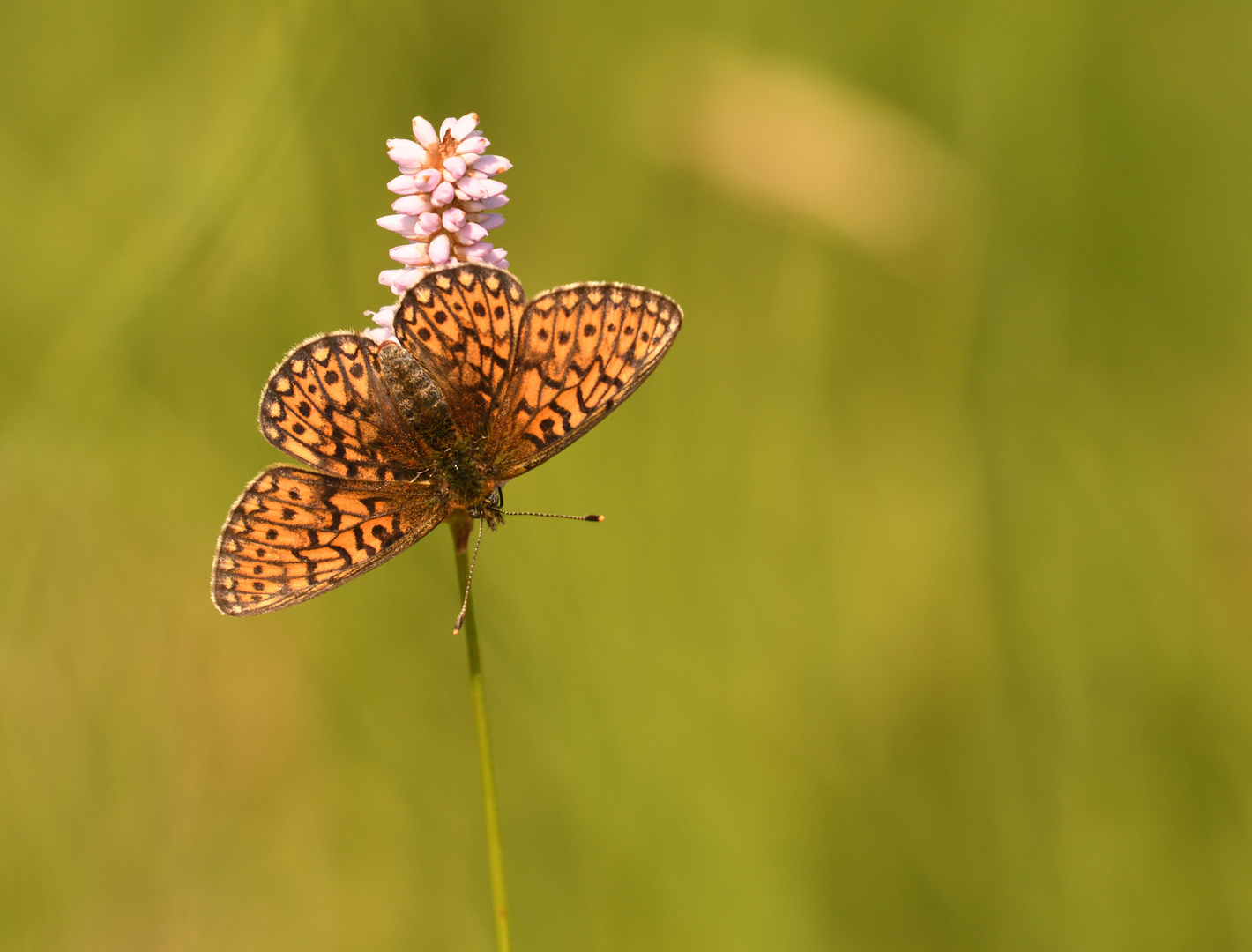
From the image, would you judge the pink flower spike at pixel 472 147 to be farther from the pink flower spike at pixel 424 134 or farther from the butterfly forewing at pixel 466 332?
the butterfly forewing at pixel 466 332

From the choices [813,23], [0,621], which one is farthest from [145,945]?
[813,23]

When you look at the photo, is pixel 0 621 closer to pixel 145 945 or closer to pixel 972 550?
pixel 145 945

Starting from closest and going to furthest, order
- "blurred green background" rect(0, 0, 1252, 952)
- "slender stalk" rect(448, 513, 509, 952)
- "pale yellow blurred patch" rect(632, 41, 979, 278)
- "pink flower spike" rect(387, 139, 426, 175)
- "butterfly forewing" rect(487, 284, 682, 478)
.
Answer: "slender stalk" rect(448, 513, 509, 952)
"pink flower spike" rect(387, 139, 426, 175)
"butterfly forewing" rect(487, 284, 682, 478)
"blurred green background" rect(0, 0, 1252, 952)
"pale yellow blurred patch" rect(632, 41, 979, 278)

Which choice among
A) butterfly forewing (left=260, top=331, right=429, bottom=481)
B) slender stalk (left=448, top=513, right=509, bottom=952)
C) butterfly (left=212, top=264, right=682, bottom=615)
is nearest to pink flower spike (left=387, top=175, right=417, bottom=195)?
butterfly (left=212, top=264, right=682, bottom=615)

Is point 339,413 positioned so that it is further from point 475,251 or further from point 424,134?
point 424,134

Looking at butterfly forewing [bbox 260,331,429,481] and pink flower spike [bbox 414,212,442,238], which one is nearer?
pink flower spike [bbox 414,212,442,238]

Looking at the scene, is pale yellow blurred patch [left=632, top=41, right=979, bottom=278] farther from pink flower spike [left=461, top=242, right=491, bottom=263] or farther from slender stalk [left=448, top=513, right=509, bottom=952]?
slender stalk [left=448, top=513, right=509, bottom=952]
